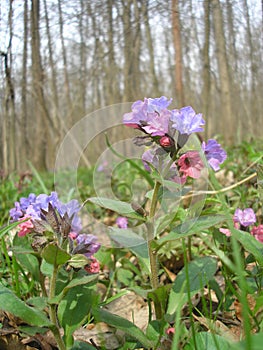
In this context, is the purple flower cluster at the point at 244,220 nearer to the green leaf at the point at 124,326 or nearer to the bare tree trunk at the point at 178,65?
the green leaf at the point at 124,326

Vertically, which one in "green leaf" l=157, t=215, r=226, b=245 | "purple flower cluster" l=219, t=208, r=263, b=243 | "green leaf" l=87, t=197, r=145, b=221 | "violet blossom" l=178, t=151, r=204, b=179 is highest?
"violet blossom" l=178, t=151, r=204, b=179

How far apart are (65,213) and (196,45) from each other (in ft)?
7.70

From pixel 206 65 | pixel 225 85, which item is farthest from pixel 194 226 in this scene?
pixel 225 85

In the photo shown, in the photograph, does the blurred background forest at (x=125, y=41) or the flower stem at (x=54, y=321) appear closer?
the flower stem at (x=54, y=321)

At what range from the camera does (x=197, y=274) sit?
1010mm

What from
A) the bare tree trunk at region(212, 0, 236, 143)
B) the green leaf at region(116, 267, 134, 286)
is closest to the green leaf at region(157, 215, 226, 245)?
the green leaf at region(116, 267, 134, 286)

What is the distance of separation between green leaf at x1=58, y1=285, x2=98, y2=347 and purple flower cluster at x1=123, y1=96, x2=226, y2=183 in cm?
34

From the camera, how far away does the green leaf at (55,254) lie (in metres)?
0.80

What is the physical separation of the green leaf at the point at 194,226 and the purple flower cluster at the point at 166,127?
11 cm

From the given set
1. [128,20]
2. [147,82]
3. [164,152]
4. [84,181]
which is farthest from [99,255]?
[84,181]

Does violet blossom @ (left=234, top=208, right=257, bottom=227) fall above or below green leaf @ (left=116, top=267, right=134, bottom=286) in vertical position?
above

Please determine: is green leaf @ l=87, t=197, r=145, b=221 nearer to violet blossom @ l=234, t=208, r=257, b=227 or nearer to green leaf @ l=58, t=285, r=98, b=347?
green leaf @ l=58, t=285, r=98, b=347

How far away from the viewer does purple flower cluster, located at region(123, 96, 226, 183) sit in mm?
884

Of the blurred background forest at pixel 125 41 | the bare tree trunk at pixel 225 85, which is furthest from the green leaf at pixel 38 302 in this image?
the bare tree trunk at pixel 225 85
